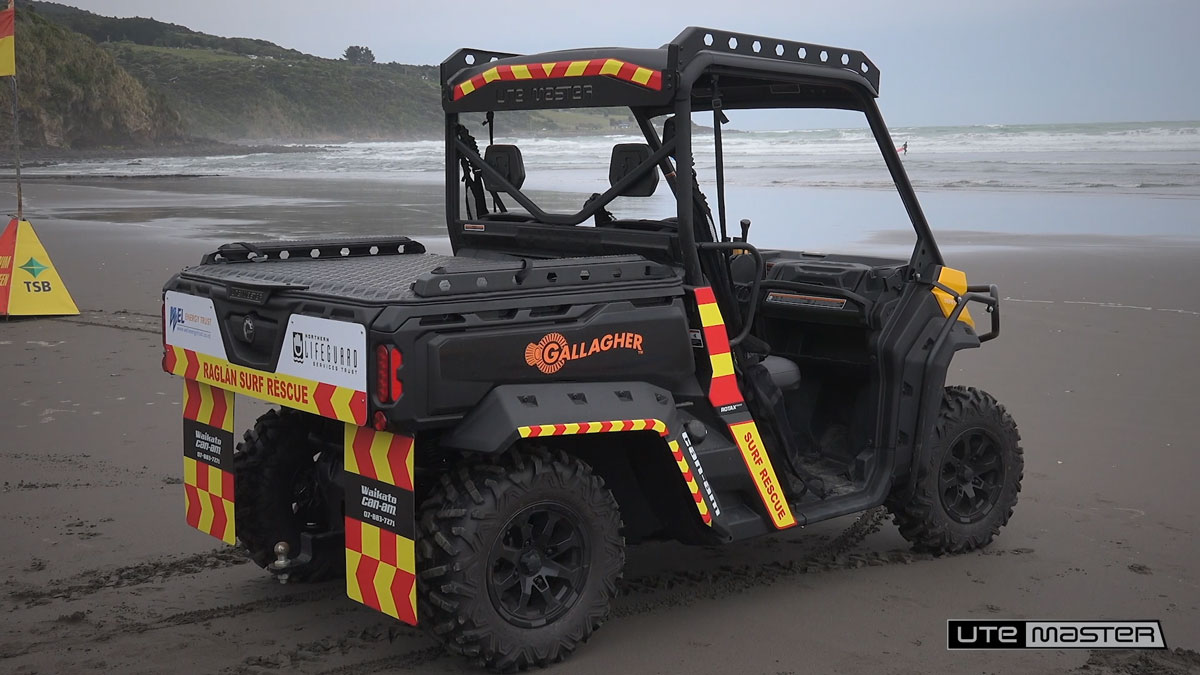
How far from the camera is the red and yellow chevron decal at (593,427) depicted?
12.4ft

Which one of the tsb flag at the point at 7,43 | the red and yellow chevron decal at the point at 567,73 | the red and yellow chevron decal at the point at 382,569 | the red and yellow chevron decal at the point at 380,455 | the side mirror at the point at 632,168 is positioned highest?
the tsb flag at the point at 7,43

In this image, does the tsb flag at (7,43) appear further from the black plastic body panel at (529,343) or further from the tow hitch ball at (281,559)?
the black plastic body panel at (529,343)

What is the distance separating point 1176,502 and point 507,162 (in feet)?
11.6

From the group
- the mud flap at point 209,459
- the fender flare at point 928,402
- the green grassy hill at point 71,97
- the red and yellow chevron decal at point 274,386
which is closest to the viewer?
the red and yellow chevron decal at point 274,386

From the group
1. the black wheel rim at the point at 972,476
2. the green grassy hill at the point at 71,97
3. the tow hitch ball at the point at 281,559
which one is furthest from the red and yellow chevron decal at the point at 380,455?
the green grassy hill at the point at 71,97

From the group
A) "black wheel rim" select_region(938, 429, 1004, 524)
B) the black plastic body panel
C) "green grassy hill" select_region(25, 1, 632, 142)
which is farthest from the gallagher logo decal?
"green grassy hill" select_region(25, 1, 632, 142)

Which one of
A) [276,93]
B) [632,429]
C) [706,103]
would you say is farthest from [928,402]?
[276,93]

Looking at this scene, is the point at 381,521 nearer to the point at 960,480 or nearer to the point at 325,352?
the point at 325,352

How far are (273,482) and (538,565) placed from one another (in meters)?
1.23

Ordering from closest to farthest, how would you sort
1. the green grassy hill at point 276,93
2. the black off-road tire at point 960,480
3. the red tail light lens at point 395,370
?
1. the red tail light lens at point 395,370
2. the black off-road tire at point 960,480
3. the green grassy hill at point 276,93

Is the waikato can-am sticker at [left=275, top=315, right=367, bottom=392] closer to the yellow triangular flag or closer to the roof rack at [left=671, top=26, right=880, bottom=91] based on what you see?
the roof rack at [left=671, top=26, right=880, bottom=91]

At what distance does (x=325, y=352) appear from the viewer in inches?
149

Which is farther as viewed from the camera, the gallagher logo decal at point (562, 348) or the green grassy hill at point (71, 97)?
the green grassy hill at point (71, 97)

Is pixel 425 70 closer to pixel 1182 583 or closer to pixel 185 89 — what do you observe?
pixel 185 89
